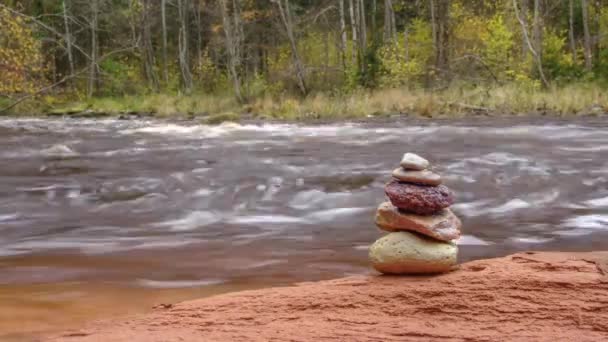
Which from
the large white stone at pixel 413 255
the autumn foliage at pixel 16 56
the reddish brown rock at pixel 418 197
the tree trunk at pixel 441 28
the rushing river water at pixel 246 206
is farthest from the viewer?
the tree trunk at pixel 441 28

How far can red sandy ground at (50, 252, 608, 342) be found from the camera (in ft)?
9.17

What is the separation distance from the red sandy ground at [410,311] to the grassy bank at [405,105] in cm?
1541

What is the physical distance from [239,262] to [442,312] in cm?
182

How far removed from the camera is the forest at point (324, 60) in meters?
19.4

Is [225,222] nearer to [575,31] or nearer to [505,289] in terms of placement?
[505,289]

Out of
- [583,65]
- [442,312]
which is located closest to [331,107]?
[583,65]

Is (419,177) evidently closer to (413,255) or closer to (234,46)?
(413,255)

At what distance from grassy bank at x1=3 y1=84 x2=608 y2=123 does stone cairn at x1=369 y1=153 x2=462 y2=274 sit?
15116 mm

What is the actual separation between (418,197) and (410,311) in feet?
2.45

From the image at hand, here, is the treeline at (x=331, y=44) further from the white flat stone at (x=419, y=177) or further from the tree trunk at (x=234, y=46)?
the white flat stone at (x=419, y=177)

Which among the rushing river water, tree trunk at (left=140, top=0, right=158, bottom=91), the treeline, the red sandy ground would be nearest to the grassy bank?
the treeline

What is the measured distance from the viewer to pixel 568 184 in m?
7.50

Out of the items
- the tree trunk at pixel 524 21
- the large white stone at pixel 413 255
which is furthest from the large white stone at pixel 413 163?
the tree trunk at pixel 524 21

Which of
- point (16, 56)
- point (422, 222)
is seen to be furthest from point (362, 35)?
point (422, 222)
